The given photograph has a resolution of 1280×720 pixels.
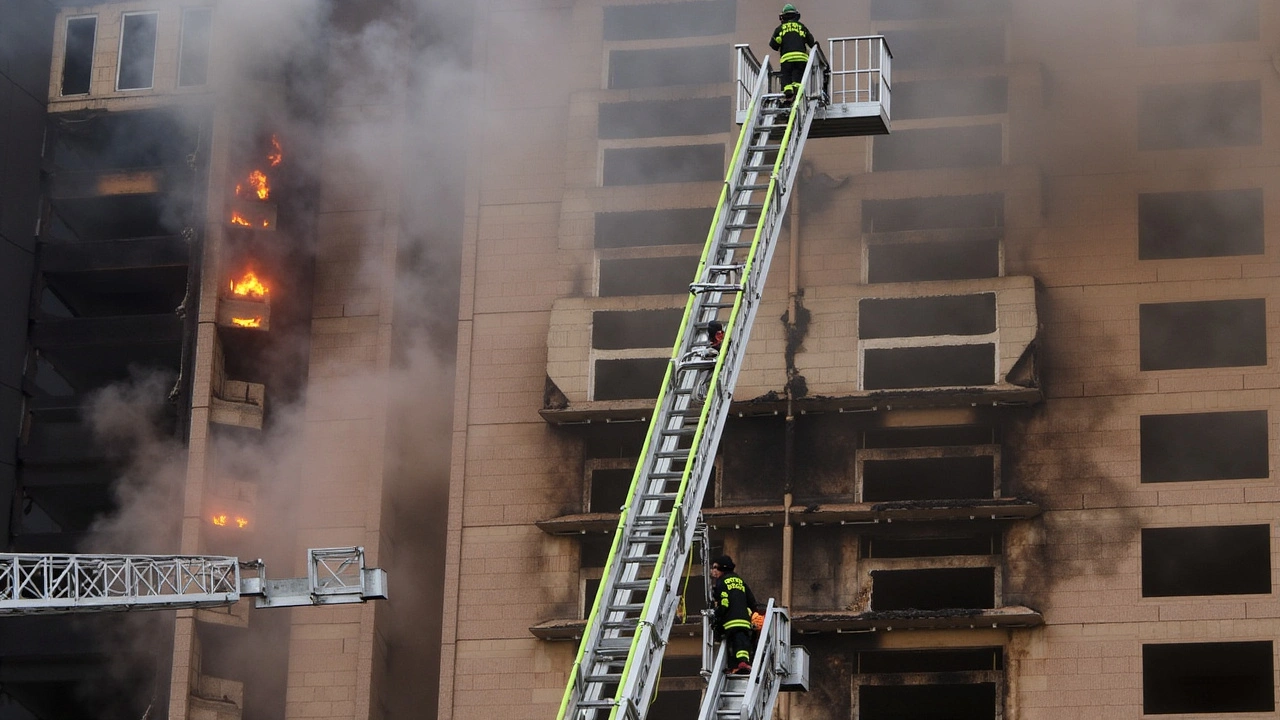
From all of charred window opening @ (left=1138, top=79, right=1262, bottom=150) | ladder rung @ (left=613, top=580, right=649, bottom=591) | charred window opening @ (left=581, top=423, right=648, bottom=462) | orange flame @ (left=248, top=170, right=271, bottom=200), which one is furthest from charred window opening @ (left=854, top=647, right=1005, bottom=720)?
ladder rung @ (left=613, top=580, right=649, bottom=591)

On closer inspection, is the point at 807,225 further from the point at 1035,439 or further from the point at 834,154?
the point at 1035,439

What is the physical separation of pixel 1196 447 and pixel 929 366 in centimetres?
544

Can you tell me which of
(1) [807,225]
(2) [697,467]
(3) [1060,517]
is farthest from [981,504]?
(2) [697,467]

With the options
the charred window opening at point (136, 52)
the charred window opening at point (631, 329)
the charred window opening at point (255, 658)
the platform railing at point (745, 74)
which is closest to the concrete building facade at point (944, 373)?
the charred window opening at point (631, 329)

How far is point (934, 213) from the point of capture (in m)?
43.1

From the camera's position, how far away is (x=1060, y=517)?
4094 centimetres

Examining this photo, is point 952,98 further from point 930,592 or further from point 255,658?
point 255,658

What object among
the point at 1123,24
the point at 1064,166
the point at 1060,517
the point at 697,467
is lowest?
the point at 697,467

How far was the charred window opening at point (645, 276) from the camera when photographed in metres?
44.4

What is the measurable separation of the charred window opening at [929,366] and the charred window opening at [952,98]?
4723 millimetres

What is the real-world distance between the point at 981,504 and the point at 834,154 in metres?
7.79

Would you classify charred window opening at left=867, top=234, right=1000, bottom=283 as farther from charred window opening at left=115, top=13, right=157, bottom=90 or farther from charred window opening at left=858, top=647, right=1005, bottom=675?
charred window opening at left=115, top=13, right=157, bottom=90

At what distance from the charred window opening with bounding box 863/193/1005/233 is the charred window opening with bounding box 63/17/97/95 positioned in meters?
18.1

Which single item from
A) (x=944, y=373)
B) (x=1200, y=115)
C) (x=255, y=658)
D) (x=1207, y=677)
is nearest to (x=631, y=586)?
(x=944, y=373)
